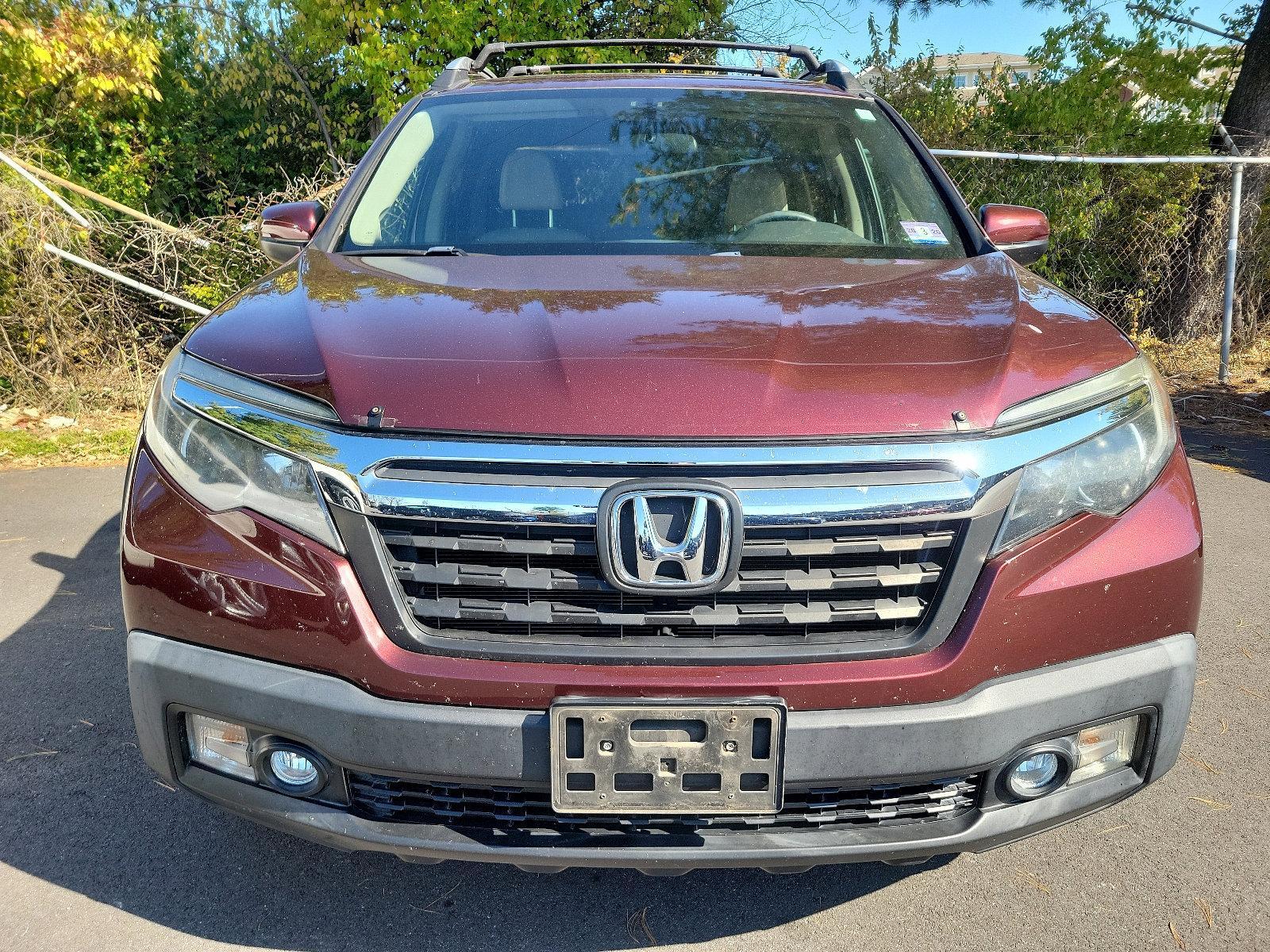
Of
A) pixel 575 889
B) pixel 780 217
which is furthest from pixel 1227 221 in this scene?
pixel 575 889

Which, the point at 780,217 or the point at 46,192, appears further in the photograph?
the point at 46,192

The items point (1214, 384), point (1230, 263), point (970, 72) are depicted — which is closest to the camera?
point (1230, 263)

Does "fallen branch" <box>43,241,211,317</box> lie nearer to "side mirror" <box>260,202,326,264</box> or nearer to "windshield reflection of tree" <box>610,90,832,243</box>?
"side mirror" <box>260,202,326,264</box>

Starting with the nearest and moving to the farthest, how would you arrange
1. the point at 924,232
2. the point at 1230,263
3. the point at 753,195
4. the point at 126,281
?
the point at 924,232 < the point at 753,195 < the point at 126,281 < the point at 1230,263

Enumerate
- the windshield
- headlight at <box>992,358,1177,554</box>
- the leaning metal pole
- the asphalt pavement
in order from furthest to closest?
the leaning metal pole < the windshield < the asphalt pavement < headlight at <box>992,358,1177,554</box>

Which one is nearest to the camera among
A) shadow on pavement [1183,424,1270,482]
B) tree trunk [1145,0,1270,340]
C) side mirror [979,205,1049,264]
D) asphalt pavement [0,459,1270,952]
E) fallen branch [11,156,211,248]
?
asphalt pavement [0,459,1270,952]

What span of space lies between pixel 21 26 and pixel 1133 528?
930 cm

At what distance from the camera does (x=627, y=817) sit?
189cm

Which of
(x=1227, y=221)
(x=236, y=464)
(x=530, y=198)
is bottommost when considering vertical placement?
(x=1227, y=221)

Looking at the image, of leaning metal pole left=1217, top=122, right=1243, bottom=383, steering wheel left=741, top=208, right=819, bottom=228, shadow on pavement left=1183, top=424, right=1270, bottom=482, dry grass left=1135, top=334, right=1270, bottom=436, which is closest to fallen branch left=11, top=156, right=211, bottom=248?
steering wheel left=741, top=208, right=819, bottom=228

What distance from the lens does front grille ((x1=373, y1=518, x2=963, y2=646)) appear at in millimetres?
1836

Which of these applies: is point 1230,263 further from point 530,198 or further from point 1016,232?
point 530,198

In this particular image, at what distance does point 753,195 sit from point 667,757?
184cm

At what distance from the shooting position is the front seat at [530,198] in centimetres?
290
